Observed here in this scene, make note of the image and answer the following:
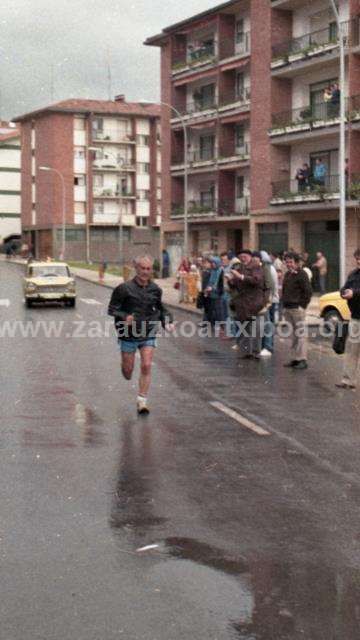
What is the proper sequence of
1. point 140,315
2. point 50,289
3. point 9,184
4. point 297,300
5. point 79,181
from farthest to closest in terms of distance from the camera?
point 9,184, point 79,181, point 50,289, point 297,300, point 140,315

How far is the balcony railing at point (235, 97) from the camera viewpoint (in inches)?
1820

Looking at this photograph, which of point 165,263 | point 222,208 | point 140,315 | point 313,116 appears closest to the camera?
point 140,315

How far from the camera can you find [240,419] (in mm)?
10383

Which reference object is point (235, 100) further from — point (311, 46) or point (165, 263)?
point (165, 263)

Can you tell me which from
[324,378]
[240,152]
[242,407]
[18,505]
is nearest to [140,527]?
[18,505]

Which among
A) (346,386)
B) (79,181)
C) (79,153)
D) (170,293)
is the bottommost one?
(346,386)

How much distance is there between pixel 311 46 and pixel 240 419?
3187 cm

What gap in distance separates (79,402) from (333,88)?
2923 cm

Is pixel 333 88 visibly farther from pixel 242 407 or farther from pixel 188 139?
pixel 242 407

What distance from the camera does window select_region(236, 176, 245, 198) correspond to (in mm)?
49344

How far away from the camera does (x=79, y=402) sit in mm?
11578

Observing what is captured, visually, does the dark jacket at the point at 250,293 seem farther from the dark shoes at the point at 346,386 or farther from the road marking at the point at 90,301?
the road marking at the point at 90,301

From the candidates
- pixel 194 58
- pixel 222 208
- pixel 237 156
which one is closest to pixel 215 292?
pixel 237 156

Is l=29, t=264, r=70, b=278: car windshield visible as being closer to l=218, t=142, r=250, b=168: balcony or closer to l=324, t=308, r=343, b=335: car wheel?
l=324, t=308, r=343, b=335: car wheel
